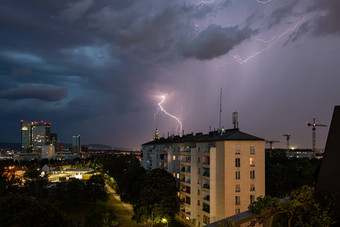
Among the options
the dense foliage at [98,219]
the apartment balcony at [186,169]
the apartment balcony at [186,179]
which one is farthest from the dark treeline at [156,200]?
the dense foliage at [98,219]

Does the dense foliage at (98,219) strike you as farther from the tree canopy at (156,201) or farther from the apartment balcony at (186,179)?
the apartment balcony at (186,179)

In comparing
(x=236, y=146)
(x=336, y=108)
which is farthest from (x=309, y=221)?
(x=236, y=146)

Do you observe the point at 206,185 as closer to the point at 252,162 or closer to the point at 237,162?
the point at 237,162

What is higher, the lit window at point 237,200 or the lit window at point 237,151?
the lit window at point 237,151

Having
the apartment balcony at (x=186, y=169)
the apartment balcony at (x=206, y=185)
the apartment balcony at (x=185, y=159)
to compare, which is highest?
the apartment balcony at (x=185, y=159)

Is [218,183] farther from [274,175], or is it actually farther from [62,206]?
[62,206]

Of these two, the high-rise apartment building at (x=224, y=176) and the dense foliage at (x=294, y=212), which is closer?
the dense foliage at (x=294, y=212)

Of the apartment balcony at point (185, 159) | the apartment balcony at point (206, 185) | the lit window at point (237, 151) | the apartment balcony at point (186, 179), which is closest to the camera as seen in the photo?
the lit window at point (237, 151)

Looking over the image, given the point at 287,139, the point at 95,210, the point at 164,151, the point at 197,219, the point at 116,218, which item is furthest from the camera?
the point at 287,139

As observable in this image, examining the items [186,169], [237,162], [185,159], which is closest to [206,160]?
[237,162]
